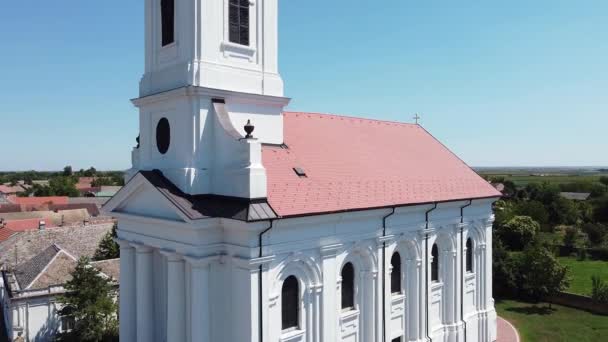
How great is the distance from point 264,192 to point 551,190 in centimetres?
8622

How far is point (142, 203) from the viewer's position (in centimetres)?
1839

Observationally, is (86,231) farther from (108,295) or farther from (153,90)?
(153,90)

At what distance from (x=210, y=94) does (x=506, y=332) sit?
2258cm

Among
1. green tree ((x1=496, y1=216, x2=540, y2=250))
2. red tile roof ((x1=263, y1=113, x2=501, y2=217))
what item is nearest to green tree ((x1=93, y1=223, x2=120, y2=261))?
red tile roof ((x1=263, y1=113, x2=501, y2=217))

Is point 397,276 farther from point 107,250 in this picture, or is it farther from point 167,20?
point 107,250

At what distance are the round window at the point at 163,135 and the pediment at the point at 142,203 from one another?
142 centimetres

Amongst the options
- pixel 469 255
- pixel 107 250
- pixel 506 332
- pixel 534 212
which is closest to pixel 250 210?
pixel 469 255

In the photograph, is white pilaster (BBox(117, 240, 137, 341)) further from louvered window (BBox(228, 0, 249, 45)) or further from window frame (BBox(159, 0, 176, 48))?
louvered window (BBox(228, 0, 249, 45))

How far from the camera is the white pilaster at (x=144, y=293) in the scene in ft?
61.8

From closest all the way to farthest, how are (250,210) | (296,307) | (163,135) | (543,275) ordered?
(250,210) → (296,307) → (163,135) → (543,275)

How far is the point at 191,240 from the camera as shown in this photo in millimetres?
16016

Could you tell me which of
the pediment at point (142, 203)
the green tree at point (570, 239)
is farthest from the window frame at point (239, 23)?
the green tree at point (570, 239)

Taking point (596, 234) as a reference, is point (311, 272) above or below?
above

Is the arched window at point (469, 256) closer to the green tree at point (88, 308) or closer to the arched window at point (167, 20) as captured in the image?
the arched window at point (167, 20)
